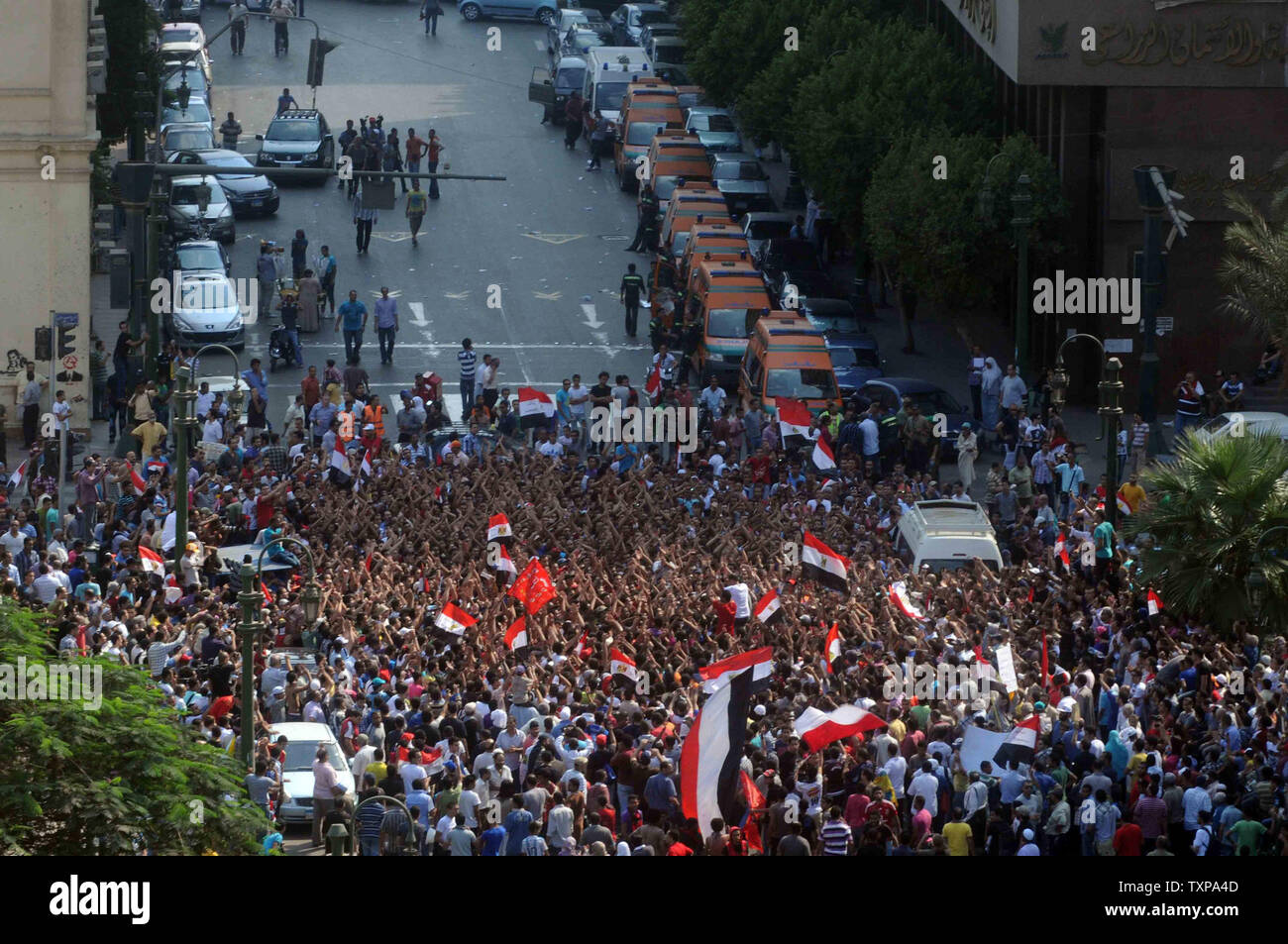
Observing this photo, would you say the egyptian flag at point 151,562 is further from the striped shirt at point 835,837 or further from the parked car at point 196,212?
the parked car at point 196,212

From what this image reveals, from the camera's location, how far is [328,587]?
76.2 feet

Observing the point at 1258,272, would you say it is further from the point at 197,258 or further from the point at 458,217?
the point at 458,217

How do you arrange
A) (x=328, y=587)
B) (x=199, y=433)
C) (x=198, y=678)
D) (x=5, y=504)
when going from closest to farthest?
(x=198, y=678)
(x=328, y=587)
(x=5, y=504)
(x=199, y=433)

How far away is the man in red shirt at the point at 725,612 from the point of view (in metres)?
22.0

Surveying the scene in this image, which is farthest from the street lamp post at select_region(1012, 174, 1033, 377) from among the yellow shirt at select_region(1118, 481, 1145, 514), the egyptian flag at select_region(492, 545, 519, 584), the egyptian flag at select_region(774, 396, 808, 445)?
the egyptian flag at select_region(492, 545, 519, 584)

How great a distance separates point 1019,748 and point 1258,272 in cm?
1852

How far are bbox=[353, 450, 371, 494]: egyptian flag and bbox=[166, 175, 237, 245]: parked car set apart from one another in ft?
49.2

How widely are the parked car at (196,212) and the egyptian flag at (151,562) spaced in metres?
21.4

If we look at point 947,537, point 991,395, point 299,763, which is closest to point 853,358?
point 991,395

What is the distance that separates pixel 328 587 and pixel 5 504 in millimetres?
7559

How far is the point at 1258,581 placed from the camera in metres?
21.2

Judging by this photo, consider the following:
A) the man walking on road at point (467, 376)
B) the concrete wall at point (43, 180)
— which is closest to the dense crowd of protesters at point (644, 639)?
the man walking on road at point (467, 376)
